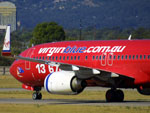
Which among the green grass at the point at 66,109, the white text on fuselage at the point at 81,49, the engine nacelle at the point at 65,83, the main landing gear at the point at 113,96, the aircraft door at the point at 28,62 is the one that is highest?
the white text on fuselage at the point at 81,49

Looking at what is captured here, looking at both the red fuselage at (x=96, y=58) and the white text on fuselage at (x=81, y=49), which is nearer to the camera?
the red fuselage at (x=96, y=58)

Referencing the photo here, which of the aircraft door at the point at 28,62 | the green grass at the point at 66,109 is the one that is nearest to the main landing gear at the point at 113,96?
the green grass at the point at 66,109

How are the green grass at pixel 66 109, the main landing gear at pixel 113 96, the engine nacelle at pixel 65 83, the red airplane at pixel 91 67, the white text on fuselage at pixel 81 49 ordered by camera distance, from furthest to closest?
the main landing gear at pixel 113 96 < the white text on fuselage at pixel 81 49 < the red airplane at pixel 91 67 < the engine nacelle at pixel 65 83 < the green grass at pixel 66 109

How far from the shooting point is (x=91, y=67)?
36.5 m

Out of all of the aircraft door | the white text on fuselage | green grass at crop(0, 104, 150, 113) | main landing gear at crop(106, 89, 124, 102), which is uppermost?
the white text on fuselage

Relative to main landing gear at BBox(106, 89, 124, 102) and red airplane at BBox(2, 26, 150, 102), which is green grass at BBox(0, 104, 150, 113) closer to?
Result: red airplane at BBox(2, 26, 150, 102)

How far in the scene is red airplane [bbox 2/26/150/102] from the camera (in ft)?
111

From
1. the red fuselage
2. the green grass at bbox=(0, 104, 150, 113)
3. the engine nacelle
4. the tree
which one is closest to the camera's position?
the green grass at bbox=(0, 104, 150, 113)

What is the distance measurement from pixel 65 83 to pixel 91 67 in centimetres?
329

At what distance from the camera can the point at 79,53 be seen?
3753cm

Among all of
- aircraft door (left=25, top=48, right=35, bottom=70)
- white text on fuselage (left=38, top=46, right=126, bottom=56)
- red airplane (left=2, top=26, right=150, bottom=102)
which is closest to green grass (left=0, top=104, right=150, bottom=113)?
red airplane (left=2, top=26, right=150, bottom=102)

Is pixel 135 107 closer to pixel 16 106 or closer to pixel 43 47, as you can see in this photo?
pixel 16 106

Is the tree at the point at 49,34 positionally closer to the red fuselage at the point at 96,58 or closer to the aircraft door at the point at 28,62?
the aircraft door at the point at 28,62

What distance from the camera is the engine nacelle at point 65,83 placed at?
110ft
